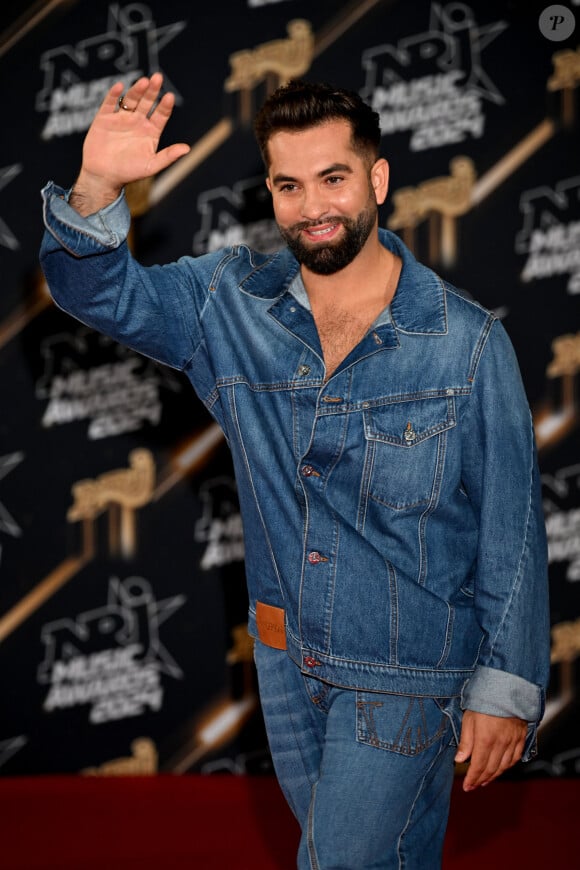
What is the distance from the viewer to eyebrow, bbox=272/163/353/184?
2129 mm

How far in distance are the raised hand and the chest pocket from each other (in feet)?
2.00

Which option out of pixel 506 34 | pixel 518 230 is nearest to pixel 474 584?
pixel 518 230

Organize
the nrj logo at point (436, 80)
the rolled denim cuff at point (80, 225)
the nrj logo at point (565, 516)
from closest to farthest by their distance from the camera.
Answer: the rolled denim cuff at point (80, 225) < the nrj logo at point (436, 80) < the nrj logo at point (565, 516)

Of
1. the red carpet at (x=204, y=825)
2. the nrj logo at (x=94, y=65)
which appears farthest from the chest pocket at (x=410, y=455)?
the nrj logo at (x=94, y=65)

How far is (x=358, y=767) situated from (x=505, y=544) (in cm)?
48

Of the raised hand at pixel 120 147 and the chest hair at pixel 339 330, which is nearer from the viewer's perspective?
the raised hand at pixel 120 147

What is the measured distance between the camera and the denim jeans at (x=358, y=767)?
1983 mm

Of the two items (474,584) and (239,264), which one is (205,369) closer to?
(239,264)

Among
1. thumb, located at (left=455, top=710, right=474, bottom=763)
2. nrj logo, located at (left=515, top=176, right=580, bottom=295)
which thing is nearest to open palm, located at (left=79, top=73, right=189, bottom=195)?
thumb, located at (left=455, top=710, right=474, bottom=763)

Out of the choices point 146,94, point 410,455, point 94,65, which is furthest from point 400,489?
point 94,65

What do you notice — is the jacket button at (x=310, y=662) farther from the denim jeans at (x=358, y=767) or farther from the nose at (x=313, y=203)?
the nose at (x=313, y=203)

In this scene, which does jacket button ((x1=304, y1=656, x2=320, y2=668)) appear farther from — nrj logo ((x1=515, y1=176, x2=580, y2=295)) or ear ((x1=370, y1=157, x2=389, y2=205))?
nrj logo ((x1=515, y1=176, x2=580, y2=295))

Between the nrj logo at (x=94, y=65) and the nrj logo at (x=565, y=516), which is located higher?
the nrj logo at (x=94, y=65)

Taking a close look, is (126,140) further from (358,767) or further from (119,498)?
(119,498)
